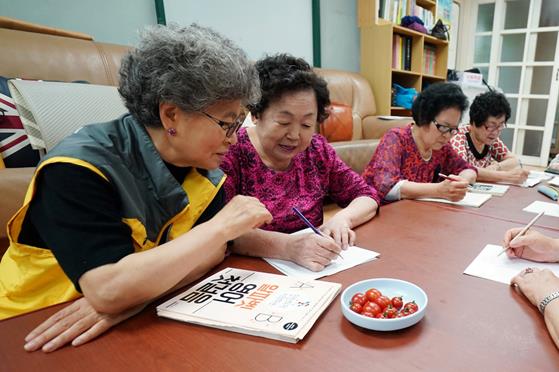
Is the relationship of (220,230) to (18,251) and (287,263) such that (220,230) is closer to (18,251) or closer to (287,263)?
(287,263)

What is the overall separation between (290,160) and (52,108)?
1.09m

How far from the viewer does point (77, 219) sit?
633 millimetres

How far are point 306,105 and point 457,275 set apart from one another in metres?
0.70

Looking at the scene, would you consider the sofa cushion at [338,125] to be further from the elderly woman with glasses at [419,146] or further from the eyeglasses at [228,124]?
the eyeglasses at [228,124]

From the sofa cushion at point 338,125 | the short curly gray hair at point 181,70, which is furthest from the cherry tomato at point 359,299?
the sofa cushion at point 338,125

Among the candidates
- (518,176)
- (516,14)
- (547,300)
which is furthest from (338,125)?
(516,14)

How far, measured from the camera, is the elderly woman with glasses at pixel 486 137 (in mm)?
2158

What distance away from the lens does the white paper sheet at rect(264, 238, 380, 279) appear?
830 mm

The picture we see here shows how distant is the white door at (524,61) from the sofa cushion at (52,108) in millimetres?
5695

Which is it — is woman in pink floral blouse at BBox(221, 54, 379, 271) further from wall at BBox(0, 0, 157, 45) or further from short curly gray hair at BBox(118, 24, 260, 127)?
wall at BBox(0, 0, 157, 45)

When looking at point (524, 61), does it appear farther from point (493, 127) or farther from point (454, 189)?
point (454, 189)

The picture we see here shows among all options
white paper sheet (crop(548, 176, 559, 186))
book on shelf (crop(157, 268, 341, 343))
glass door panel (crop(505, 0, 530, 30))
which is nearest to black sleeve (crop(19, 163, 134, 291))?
book on shelf (crop(157, 268, 341, 343))

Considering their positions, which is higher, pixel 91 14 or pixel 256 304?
pixel 91 14

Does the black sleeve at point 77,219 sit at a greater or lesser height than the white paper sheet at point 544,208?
greater
